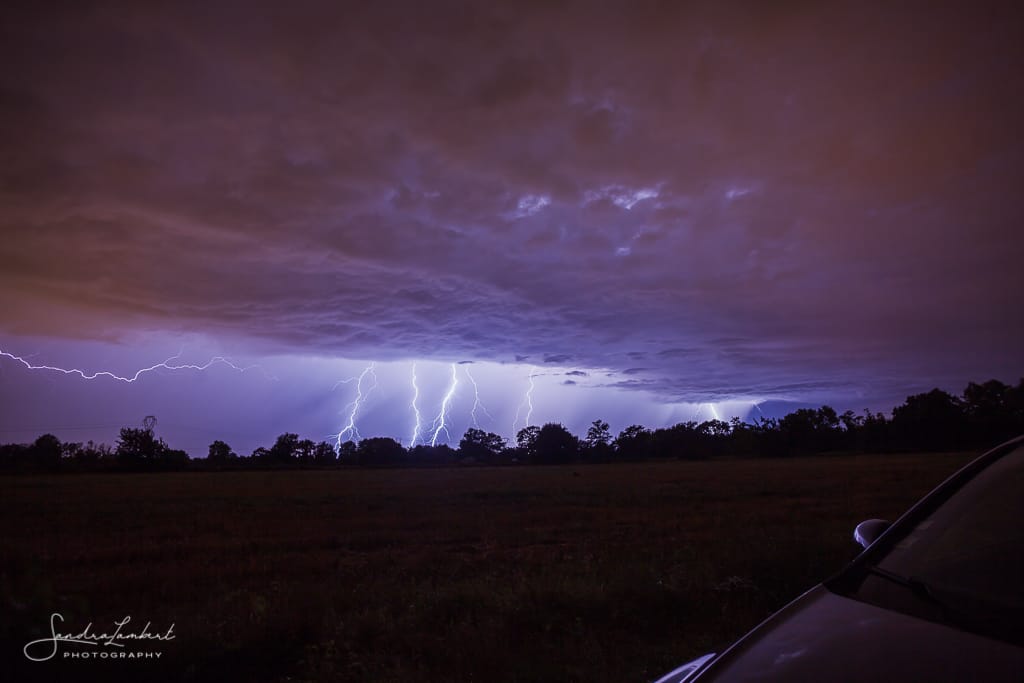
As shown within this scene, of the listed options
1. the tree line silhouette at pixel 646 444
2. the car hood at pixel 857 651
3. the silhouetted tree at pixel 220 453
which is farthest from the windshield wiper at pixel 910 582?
the silhouetted tree at pixel 220 453

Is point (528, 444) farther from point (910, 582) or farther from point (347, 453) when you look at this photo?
point (910, 582)

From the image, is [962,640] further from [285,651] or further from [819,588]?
[285,651]

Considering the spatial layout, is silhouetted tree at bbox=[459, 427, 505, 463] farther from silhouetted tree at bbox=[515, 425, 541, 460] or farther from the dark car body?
the dark car body

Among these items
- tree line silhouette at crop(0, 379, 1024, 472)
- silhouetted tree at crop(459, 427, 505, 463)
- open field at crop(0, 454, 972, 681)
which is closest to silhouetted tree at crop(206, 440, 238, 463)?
tree line silhouette at crop(0, 379, 1024, 472)

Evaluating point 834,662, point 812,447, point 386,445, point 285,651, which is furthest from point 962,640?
point 812,447

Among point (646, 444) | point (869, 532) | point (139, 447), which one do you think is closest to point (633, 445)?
point (646, 444)

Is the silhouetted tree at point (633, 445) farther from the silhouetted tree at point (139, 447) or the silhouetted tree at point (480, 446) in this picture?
the silhouetted tree at point (139, 447)

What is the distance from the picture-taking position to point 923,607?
217 cm

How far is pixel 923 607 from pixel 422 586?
7.86 m

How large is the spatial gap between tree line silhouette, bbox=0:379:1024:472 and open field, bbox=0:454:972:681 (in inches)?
3715

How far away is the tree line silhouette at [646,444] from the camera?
333ft

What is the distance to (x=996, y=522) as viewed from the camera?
260 cm

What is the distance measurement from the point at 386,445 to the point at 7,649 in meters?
134

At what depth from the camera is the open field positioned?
5.50 m
